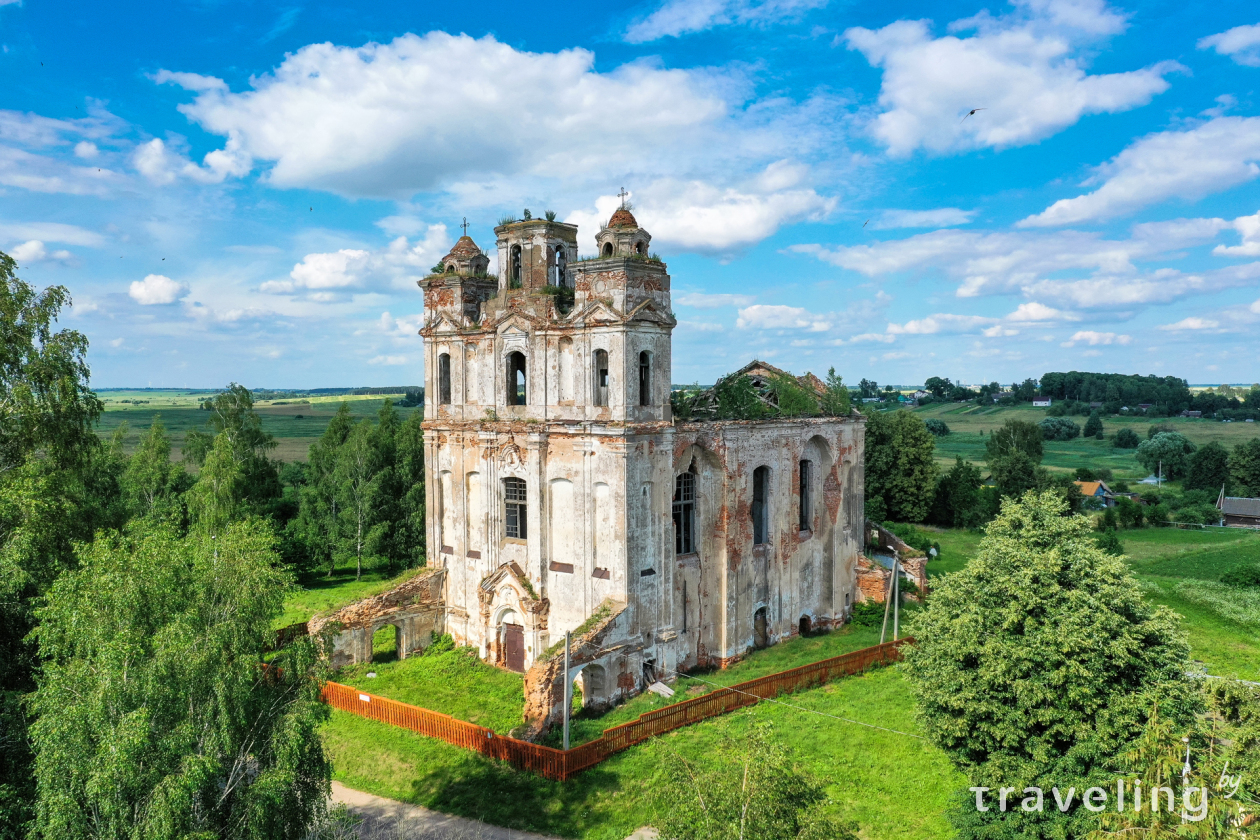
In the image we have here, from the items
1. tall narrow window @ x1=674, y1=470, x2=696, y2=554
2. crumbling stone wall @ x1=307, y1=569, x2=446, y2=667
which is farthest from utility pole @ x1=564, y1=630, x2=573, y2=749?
crumbling stone wall @ x1=307, y1=569, x2=446, y2=667

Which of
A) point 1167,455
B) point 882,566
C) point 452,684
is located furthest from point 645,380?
point 1167,455

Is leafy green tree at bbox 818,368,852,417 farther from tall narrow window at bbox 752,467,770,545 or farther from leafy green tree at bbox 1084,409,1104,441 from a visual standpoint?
leafy green tree at bbox 1084,409,1104,441

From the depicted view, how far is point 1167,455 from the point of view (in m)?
89.4

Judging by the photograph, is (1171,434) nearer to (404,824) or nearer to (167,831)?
(404,824)

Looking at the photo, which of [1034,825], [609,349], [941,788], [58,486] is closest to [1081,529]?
[1034,825]

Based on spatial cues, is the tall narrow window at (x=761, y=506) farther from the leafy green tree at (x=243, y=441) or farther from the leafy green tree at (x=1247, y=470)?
the leafy green tree at (x=1247, y=470)

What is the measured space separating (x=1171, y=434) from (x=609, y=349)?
10113 cm

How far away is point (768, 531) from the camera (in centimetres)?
2955

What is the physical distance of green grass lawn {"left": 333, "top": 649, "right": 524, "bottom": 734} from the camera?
23688mm

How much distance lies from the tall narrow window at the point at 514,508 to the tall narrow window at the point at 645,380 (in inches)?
228

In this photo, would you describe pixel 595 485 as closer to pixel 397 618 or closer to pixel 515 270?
pixel 515 270

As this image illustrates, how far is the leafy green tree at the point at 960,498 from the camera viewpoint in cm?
6278

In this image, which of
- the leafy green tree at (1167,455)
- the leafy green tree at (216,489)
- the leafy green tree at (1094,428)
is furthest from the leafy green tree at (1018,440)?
the leafy green tree at (216,489)

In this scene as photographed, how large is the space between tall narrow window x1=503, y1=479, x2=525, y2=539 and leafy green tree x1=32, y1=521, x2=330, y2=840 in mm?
13510
